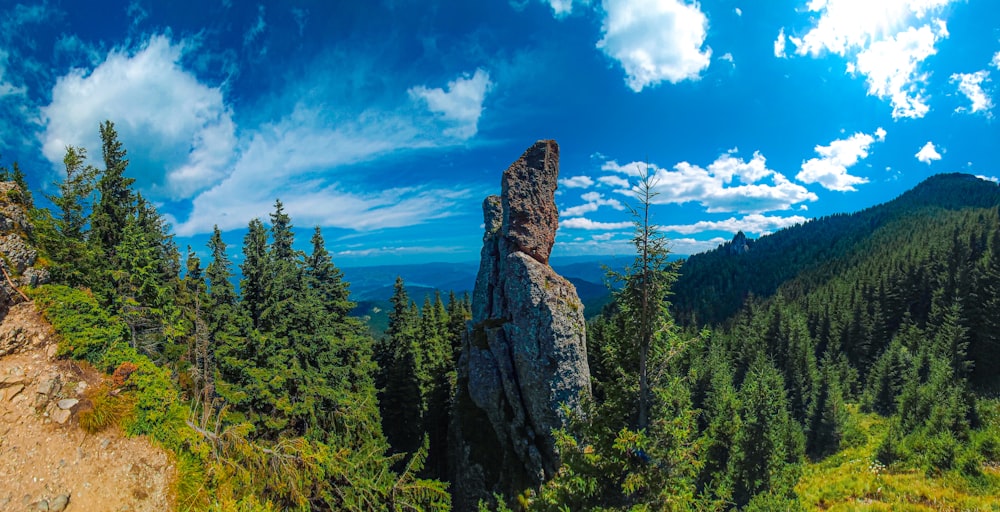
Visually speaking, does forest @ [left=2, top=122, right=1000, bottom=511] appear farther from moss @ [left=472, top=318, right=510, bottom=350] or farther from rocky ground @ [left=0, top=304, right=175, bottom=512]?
moss @ [left=472, top=318, right=510, bottom=350]

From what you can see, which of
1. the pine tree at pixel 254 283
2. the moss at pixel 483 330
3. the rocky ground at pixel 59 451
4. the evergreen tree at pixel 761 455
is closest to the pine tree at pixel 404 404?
the moss at pixel 483 330

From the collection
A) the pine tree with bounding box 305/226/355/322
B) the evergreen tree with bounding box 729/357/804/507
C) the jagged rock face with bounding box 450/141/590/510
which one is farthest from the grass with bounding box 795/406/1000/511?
the pine tree with bounding box 305/226/355/322

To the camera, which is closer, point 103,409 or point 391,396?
point 103,409

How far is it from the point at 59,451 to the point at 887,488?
133ft

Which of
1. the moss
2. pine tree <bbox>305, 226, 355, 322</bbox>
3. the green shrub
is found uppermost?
pine tree <bbox>305, 226, 355, 322</bbox>

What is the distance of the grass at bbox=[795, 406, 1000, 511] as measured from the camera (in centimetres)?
2219

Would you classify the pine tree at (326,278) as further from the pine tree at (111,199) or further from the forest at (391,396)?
the pine tree at (111,199)

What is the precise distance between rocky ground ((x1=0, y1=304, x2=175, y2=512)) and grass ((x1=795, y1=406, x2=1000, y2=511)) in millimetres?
34090

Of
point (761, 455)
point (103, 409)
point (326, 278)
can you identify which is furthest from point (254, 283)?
point (761, 455)

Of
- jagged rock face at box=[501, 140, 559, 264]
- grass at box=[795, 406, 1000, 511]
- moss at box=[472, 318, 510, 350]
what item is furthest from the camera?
moss at box=[472, 318, 510, 350]

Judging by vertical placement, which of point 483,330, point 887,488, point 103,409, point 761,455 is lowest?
point 887,488

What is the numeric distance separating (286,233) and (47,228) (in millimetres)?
12091

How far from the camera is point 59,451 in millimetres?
8742

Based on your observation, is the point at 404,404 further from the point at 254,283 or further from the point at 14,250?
the point at 14,250
